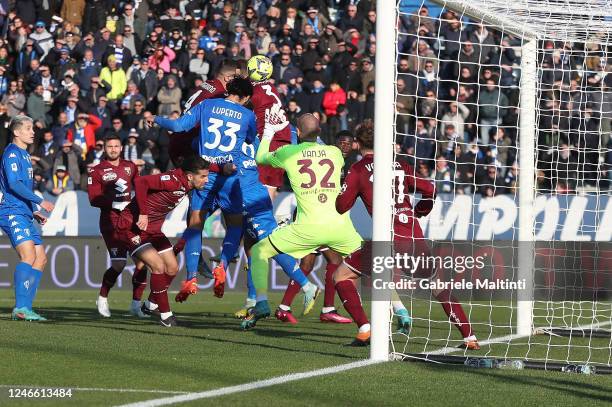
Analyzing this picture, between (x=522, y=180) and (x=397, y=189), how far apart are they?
266 centimetres

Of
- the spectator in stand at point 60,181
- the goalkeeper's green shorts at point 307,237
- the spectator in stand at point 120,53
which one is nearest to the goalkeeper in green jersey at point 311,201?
the goalkeeper's green shorts at point 307,237

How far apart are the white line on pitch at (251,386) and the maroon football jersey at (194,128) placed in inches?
176

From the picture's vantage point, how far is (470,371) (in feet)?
28.6

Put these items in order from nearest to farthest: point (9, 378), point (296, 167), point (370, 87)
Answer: point (9, 378), point (296, 167), point (370, 87)

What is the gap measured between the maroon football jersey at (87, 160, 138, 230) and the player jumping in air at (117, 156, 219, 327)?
213 millimetres

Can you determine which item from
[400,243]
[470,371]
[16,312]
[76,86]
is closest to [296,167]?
[400,243]

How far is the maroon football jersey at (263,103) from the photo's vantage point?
13.2 meters

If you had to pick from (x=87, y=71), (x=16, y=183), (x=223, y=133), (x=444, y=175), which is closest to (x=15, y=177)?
(x=16, y=183)

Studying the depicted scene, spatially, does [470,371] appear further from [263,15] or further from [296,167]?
[263,15]

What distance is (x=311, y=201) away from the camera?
34.0 feet

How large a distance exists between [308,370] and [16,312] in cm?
565

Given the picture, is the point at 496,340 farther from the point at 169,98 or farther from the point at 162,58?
the point at 162,58

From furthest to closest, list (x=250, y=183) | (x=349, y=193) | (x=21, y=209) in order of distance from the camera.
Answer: (x=21, y=209) → (x=250, y=183) → (x=349, y=193)

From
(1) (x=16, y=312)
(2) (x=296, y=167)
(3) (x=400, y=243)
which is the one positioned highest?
(2) (x=296, y=167)
